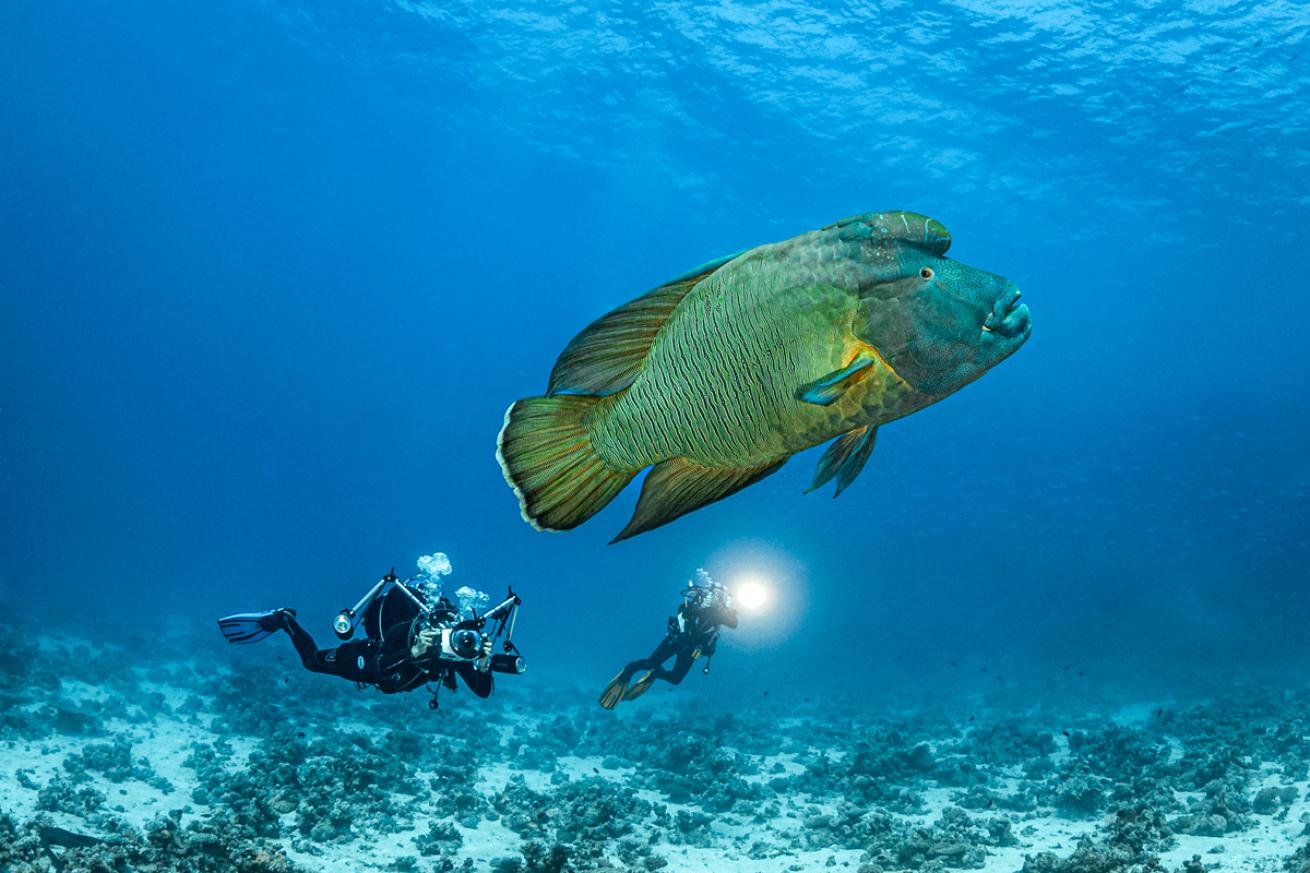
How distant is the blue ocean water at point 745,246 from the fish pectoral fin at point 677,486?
15624 mm

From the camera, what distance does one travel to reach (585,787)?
11281mm

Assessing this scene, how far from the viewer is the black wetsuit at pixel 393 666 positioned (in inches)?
242

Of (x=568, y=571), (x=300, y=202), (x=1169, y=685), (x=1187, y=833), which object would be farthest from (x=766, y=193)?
(x=568, y=571)

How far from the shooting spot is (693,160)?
38938 millimetres

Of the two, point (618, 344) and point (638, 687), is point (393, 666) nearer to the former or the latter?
point (638, 687)

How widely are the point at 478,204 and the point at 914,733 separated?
2249 inches

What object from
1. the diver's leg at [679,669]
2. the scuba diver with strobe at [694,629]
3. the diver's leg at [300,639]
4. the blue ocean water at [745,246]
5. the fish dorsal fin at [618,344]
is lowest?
the fish dorsal fin at [618,344]

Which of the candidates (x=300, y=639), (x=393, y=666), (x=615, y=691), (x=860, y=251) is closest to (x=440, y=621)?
(x=393, y=666)

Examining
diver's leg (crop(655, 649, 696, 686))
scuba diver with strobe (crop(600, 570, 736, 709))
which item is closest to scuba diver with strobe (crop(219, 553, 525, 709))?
diver's leg (crop(655, 649, 696, 686))

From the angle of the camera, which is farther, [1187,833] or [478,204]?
[478,204]

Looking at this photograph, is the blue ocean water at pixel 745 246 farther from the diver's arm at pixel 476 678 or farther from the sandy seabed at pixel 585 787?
the diver's arm at pixel 476 678

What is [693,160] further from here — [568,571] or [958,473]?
[958,473]

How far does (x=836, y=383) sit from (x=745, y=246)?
53.0 metres

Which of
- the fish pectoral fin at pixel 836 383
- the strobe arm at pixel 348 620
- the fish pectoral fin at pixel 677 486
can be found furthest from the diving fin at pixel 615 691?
the fish pectoral fin at pixel 836 383
